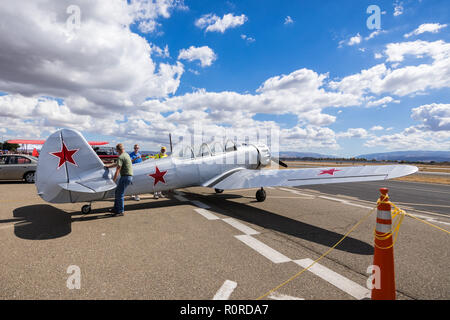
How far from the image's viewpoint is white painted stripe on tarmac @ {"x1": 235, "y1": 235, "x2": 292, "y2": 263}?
A: 134 inches

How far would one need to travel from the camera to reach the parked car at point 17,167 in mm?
11805

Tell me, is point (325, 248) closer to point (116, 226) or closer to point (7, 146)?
point (116, 226)

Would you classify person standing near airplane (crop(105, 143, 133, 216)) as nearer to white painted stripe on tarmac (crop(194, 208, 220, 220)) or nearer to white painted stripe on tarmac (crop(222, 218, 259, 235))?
white painted stripe on tarmac (crop(194, 208, 220, 220))

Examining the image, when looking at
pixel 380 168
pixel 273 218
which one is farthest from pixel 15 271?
pixel 380 168

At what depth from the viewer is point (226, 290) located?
2562 mm

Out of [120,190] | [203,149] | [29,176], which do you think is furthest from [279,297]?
[29,176]

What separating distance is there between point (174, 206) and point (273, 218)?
3.16 metres

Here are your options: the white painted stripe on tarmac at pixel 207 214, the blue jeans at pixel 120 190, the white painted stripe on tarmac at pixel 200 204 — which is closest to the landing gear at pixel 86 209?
the blue jeans at pixel 120 190

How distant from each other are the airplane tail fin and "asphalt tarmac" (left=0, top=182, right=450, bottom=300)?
0.73 meters

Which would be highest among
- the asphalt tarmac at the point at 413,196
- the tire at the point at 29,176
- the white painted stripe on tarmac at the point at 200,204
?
the tire at the point at 29,176

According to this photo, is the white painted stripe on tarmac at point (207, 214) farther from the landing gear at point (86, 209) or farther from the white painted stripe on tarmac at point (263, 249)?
the landing gear at point (86, 209)

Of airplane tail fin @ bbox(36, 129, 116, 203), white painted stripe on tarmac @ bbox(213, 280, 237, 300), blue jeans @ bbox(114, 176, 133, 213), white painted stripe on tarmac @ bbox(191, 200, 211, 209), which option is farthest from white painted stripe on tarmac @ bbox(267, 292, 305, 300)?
white painted stripe on tarmac @ bbox(191, 200, 211, 209)

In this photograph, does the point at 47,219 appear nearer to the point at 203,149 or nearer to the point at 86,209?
the point at 86,209
